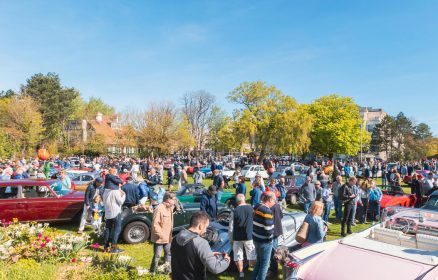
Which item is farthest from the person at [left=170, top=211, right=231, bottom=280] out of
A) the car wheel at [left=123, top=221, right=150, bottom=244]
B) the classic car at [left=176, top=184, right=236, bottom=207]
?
the classic car at [left=176, top=184, right=236, bottom=207]

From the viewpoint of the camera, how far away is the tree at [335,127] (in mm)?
47094

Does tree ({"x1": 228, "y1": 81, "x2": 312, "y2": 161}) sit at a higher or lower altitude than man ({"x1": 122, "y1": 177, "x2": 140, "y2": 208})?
higher

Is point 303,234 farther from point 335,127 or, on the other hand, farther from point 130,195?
point 335,127

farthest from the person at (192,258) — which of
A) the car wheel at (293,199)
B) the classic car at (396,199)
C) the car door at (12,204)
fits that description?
the car wheel at (293,199)

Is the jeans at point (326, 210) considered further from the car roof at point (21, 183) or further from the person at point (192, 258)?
the car roof at point (21, 183)

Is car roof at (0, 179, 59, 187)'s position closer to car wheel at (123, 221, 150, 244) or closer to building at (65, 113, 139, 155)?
car wheel at (123, 221, 150, 244)

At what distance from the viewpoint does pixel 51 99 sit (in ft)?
162

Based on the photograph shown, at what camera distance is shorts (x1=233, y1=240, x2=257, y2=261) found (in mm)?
5923

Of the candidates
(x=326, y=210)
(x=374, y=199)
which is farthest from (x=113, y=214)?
(x=374, y=199)

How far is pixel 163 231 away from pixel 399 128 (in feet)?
244

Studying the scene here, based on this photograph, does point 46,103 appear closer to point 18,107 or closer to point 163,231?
point 18,107

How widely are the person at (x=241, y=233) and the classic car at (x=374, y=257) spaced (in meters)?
1.10

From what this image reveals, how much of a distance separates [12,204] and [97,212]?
260 cm

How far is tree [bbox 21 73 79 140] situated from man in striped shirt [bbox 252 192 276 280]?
49.5m
